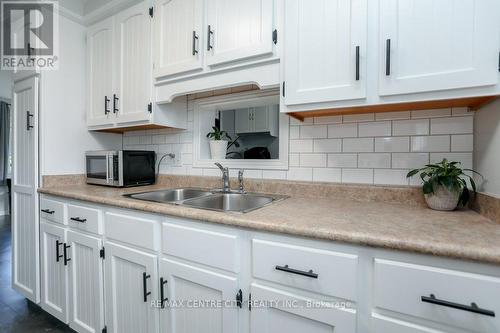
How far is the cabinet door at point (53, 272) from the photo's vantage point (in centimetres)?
166

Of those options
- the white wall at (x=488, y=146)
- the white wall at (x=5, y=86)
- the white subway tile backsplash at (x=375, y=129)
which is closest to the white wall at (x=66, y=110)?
the white subway tile backsplash at (x=375, y=129)

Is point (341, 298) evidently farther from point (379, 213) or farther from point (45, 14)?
point (45, 14)

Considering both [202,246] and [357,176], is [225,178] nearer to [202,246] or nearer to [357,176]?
[202,246]

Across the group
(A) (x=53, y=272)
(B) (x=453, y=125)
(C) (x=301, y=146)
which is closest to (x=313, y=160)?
(C) (x=301, y=146)

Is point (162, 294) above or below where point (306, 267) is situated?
below

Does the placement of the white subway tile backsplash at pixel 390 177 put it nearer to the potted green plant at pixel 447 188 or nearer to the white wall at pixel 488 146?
the potted green plant at pixel 447 188

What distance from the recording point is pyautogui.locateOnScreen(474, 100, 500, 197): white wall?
92 cm

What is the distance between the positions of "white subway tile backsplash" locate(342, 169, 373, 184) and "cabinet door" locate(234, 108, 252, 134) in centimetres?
82

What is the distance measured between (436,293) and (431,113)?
0.91 metres

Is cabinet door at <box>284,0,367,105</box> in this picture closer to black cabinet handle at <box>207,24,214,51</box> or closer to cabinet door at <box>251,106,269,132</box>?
black cabinet handle at <box>207,24,214,51</box>

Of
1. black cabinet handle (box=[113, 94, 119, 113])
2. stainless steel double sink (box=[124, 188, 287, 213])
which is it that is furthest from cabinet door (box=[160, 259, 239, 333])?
black cabinet handle (box=[113, 94, 119, 113])

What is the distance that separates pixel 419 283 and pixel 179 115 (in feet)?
6.03

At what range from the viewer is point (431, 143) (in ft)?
4.04

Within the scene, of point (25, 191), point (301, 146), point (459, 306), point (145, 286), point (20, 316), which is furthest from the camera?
point (25, 191)
